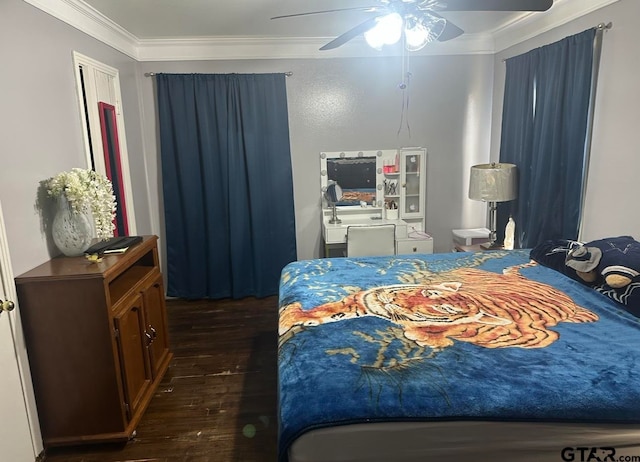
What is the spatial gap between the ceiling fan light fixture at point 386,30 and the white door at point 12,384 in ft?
6.82

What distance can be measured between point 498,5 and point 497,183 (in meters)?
1.78

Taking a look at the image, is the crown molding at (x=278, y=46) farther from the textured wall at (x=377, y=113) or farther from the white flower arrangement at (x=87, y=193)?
the white flower arrangement at (x=87, y=193)

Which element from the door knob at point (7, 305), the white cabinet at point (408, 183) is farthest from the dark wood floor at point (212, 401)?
the white cabinet at point (408, 183)

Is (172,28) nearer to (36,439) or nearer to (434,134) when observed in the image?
(434,134)

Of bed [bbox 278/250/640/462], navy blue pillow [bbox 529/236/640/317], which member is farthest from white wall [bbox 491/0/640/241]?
bed [bbox 278/250/640/462]

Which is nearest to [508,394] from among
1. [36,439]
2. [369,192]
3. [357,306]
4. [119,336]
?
[357,306]

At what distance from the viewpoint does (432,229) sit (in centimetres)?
460

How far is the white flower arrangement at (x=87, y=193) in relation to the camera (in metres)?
2.29

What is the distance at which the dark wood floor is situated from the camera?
7.30 ft

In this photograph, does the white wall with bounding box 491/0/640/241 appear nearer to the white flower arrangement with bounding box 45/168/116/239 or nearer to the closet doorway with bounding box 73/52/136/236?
the white flower arrangement with bounding box 45/168/116/239

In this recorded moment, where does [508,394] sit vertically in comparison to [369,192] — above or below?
below

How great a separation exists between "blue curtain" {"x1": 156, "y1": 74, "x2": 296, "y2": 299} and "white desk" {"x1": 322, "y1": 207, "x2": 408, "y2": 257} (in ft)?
1.27

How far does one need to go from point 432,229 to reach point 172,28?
3.19 m

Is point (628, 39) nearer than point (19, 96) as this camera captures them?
No
